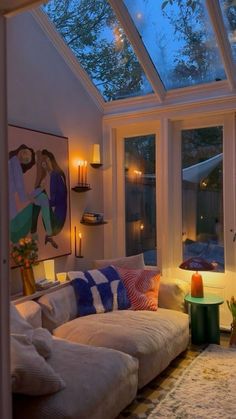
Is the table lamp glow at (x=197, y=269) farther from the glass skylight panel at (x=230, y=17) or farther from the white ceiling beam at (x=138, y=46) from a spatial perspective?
the glass skylight panel at (x=230, y=17)

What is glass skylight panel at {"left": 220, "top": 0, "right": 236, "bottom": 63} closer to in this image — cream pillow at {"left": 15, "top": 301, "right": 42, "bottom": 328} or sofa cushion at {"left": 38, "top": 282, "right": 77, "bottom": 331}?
sofa cushion at {"left": 38, "top": 282, "right": 77, "bottom": 331}

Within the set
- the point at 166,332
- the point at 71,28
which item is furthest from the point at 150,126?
the point at 166,332

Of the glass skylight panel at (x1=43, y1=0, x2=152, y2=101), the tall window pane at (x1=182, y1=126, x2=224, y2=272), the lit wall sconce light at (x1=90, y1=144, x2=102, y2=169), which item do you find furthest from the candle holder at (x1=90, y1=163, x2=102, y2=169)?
the tall window pane at (x1=182, y1=126, x2=224, y2=272)

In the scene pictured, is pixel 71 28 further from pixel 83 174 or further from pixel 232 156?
pixel 232 156

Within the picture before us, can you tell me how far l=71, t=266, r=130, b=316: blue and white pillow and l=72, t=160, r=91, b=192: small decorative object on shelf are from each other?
0.89 metres

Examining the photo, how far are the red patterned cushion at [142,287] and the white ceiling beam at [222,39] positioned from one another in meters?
2.00

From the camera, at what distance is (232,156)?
3746mm

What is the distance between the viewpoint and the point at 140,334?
106 inches

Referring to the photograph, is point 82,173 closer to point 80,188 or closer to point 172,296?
point 80,188

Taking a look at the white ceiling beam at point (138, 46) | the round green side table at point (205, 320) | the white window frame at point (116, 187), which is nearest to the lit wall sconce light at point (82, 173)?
the white window frame at point (116, 187)

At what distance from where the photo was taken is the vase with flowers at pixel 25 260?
292 centimetres

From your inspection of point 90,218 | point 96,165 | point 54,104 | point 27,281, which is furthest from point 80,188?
point 27,281

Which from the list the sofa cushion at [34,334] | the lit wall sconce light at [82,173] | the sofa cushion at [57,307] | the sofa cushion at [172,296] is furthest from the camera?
the lit wall sconce light at [82,173]

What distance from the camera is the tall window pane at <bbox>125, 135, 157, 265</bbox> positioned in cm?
423
